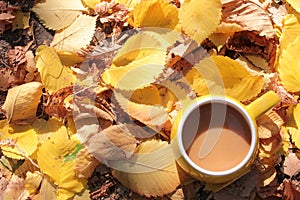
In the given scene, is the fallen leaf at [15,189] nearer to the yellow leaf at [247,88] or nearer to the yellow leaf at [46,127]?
the yellow leaf at [46,127]

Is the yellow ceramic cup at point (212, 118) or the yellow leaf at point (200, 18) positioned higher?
the yellow leaf at point (200, 18)

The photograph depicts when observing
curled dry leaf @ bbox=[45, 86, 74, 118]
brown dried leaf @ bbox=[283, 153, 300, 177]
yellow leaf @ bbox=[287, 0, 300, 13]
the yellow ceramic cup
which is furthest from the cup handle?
curled dry leaf @ bbox=[45, 86, 74, 118]

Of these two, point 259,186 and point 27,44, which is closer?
point 259,186

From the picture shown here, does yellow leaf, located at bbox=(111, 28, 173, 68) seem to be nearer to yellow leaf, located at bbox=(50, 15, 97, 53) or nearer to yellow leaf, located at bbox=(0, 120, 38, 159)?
yellow leaf, located at bbox=(50, 15, 97, 53)

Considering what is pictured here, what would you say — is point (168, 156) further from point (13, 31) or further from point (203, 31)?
point (13, 31)

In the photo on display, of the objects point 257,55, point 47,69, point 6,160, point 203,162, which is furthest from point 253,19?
point 6,160

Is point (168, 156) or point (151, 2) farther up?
point (151, 2)

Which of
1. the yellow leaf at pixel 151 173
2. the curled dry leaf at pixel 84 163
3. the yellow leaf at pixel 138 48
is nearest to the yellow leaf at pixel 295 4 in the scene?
the yellow leaf at pixel 138 48

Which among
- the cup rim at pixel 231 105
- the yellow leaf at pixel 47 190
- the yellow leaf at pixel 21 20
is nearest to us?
the cup rim at pixel 231 105
